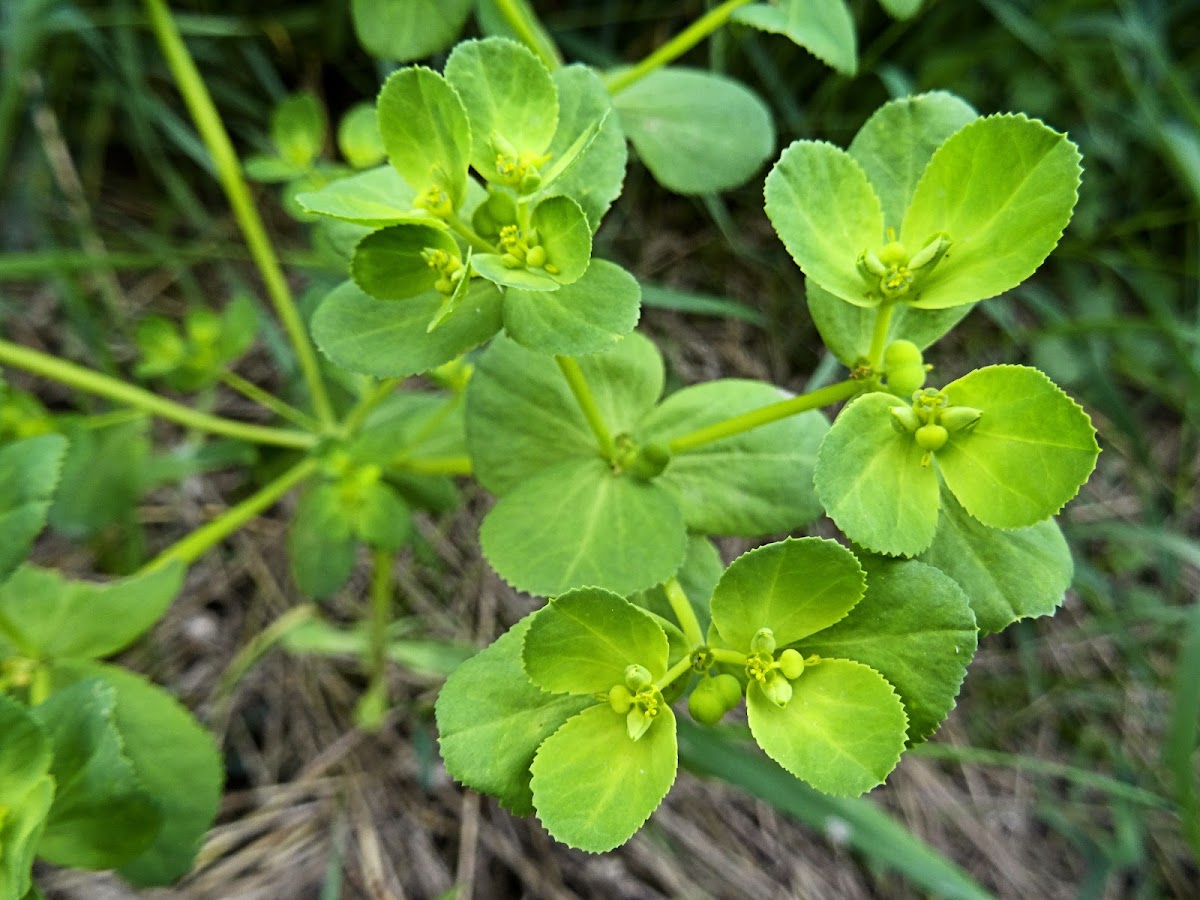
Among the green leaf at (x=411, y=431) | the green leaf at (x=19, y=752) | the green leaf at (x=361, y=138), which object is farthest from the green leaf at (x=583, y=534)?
the green leaf at (x=361, y=138)

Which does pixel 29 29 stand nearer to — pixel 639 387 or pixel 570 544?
pixel 639 387

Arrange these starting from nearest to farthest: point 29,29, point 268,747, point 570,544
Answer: point 570,544 < point 29,29 < point 268,747

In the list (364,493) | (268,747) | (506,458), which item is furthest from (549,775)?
(268,747)

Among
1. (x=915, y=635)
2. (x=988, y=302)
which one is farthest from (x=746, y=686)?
(x=988, y=302)

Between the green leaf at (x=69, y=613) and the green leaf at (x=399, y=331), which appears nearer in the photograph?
the green leaf at (x=399, y=331)

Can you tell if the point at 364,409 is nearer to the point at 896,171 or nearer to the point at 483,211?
the point at 483,211

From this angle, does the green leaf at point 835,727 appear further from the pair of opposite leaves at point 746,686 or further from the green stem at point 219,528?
the green stem at point 219,528
